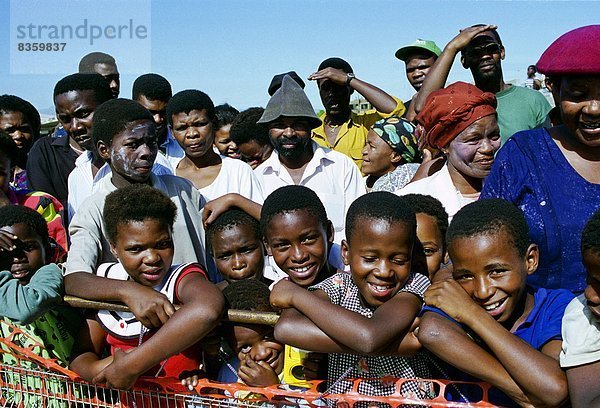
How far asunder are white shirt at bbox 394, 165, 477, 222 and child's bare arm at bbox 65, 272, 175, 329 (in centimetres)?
170

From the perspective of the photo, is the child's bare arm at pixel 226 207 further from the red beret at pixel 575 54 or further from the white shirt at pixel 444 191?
the red beret at pixel 575 54

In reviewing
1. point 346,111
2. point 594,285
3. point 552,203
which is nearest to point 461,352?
point 594,285

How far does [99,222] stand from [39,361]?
0.78 metres

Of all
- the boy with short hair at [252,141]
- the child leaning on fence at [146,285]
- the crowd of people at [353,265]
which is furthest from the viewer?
the boy with short hair at [252,141]

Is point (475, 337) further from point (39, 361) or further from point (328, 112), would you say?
point (328, 112)

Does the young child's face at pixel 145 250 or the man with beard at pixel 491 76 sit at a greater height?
the man with beard at pixel 491 76

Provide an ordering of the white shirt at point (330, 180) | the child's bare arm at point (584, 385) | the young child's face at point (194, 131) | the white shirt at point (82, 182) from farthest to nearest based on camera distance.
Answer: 1. the young child's face at point (194, 131)
2. the white shirt at point (330, 180)
3. the white shirt at point (82, 182)
4. the child's bare arm at point (584, 385)

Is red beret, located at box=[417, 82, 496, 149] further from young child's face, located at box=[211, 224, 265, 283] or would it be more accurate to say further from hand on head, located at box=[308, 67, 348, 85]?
hand on head, located at box=[308, 67, 348, 85]

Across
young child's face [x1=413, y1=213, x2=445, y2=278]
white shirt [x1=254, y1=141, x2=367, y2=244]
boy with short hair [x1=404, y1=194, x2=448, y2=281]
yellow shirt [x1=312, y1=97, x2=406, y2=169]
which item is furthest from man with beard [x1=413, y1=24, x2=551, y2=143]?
young child's face [x1=413, y1=213, x2=445, y2=278]

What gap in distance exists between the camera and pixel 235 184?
5.05 meters

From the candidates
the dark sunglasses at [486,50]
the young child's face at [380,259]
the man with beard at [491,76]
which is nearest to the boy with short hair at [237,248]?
A: the young child's face at [380,259]

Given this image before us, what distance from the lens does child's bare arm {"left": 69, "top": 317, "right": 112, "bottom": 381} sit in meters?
3.23

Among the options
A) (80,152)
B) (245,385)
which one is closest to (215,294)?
(245,385)

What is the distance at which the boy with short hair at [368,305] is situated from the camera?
264 centimetres
